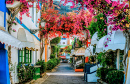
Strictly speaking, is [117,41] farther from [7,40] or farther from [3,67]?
[3,67]

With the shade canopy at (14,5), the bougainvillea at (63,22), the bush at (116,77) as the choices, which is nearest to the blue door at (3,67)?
the shade canopy at (14,5)

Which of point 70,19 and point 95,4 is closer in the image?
point 95,4

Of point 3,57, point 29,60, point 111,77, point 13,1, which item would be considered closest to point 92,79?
point 111,77

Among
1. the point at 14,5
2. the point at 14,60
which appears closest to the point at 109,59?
the point at 14,60

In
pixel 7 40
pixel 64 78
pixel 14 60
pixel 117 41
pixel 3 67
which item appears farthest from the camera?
pixel 64 78

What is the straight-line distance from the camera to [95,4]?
6.58 m

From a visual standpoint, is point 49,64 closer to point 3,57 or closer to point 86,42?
point 86,42

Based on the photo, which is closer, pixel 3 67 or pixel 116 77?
pixel 3 67

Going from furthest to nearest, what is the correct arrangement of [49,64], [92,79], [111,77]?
1. [49,64]
2. [92,79]
3. [111,77]

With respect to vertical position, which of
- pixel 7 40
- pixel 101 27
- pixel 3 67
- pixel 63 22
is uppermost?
pixel 63 22

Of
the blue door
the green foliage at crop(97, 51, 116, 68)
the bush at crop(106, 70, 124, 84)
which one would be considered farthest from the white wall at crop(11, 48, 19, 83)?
the green foliage at crop(97, 51, 116, 68)

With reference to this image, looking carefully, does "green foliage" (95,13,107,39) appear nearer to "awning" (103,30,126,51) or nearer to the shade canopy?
"awning" (103,30,126,51)

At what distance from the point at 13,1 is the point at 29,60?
6.96 metres

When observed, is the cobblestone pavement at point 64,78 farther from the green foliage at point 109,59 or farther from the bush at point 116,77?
the bush at point 116,77
